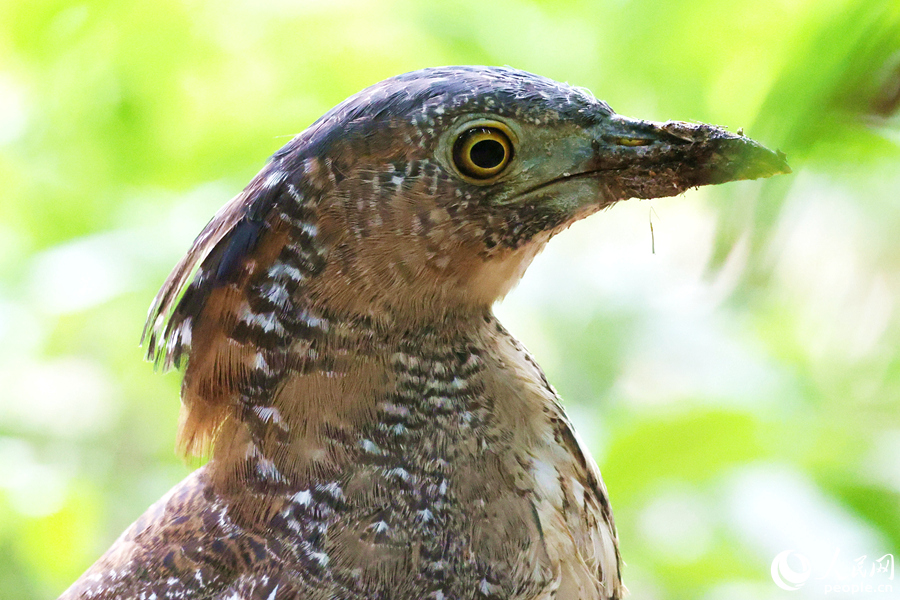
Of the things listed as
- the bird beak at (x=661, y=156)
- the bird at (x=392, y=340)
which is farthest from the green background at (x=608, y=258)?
the bird at (x=392, y=340)

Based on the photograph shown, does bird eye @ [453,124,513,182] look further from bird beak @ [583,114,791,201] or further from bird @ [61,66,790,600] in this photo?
bird beak @ [583,114,791,201]

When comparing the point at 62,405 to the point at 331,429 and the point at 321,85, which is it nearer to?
the point at 321,85

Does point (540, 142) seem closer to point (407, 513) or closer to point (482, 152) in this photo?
point (482, 152)

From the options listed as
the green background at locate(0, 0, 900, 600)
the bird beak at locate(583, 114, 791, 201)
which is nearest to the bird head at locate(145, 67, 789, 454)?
the bird beak at locate(583, 114, 791, 201)

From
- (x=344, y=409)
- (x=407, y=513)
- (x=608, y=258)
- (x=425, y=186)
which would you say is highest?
(x=608, y=258)

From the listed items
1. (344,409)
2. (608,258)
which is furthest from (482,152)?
(608,258)

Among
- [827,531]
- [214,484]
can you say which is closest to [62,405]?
[214,484]

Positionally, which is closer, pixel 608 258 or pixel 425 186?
pixel 425 186
